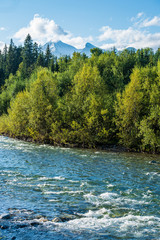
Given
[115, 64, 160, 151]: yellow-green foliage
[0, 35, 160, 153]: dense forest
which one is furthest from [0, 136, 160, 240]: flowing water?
[0, 35, 160, 153]: dense forest

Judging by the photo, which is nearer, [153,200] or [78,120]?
[153,200]

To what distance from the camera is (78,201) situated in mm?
13781

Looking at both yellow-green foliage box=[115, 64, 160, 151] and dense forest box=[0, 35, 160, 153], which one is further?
dense forest box=[0, 35, 160, 153]

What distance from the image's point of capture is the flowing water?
9.95m

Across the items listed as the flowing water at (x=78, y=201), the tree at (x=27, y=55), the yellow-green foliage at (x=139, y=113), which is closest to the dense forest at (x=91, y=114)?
the yellow-green foliage at (x=139, y=113)

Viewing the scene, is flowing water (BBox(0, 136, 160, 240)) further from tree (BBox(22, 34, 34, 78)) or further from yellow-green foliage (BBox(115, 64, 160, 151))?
tree (BBox(22, 34, 34, 78))

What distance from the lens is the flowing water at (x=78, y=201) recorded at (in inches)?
392

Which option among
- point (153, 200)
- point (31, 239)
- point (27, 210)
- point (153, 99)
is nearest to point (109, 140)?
point (153, 99)

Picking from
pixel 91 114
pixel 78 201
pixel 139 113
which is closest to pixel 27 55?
pixel 91 114

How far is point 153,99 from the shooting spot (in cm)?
3594

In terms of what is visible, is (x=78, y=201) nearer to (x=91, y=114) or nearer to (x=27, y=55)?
(x=91, y=114)

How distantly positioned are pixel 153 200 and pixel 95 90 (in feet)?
101

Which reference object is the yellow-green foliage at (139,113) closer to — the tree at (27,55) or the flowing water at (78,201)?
the flowing water at (78,201)

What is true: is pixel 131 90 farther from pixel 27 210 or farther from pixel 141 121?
pixel 27 210
